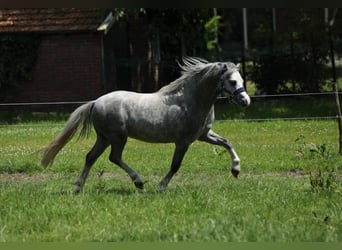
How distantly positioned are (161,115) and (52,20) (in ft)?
49.3

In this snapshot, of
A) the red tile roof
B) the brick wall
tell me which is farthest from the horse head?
the brick wall

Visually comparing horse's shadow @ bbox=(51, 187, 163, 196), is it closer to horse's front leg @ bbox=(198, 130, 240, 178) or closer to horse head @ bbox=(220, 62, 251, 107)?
horse's front leg @ bbox=(198, 130, 240, 178)

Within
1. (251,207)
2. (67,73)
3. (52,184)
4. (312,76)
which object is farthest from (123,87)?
(251,207)

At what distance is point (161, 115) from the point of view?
7.81 meters

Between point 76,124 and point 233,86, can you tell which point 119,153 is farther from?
point 233,86

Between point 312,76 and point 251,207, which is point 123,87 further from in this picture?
point 251,207

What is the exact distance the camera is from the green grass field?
204 inches

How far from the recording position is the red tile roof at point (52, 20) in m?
21.1

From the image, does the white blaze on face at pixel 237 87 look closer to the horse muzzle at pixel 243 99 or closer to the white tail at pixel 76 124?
the horse muzzle at pixel 243 99

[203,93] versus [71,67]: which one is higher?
[203,93]

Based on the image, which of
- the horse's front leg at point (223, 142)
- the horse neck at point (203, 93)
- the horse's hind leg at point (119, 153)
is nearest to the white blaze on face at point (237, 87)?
the horse neck at point (203, 93)

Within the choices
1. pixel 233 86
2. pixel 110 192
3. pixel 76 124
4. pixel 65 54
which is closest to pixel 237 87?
pixel 233 86

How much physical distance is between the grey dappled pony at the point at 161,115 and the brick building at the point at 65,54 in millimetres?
13625

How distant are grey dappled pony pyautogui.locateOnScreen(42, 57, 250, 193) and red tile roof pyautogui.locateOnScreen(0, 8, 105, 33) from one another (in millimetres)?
13512
